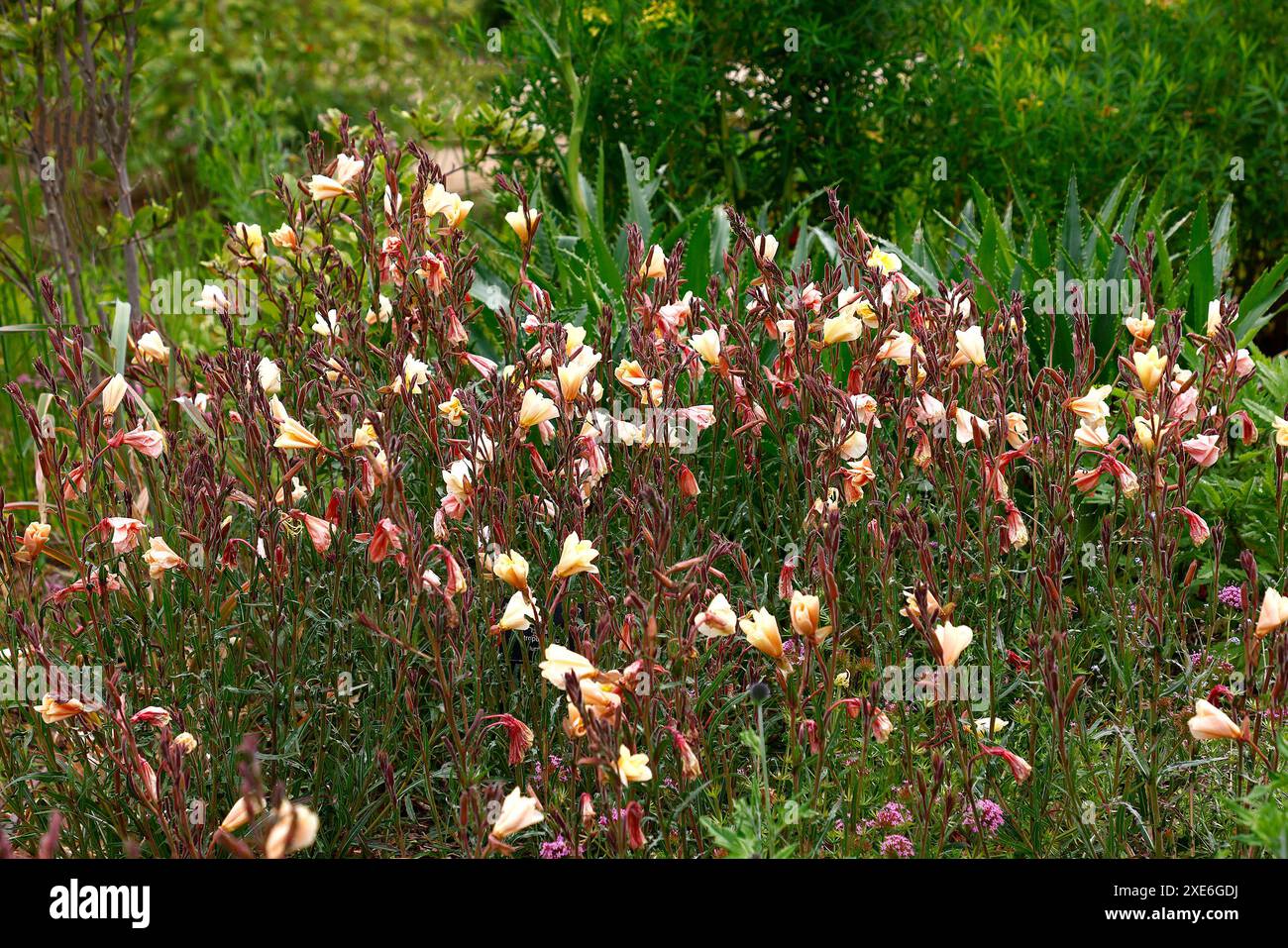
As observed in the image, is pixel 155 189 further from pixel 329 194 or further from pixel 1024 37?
pixel 329 194

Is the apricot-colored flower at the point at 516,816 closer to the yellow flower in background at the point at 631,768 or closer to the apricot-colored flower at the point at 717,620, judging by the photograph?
the yellow flower in background at the point at 631,768

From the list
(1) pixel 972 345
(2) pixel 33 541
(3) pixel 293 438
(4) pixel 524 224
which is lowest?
(2) pixel 33 541

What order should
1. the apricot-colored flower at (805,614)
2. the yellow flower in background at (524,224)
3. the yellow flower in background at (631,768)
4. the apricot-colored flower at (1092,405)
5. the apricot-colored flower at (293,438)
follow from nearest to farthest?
the yellow flower in background at (631,768)
the apricot-colored flower at (805,614)
the apricot-colored flower at (293,438)
the apricot-colored flower at (1092,405)
the yellow flower in background at (524,224)

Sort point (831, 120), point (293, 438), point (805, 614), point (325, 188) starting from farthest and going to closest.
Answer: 1. point (831, 120)
2. point (325, 188)
3. point (293, 438)
4. point (805, 614)

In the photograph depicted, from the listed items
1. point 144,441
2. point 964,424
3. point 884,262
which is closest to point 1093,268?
point 884,262

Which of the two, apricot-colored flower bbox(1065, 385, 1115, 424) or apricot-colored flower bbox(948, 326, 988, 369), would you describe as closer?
apricot-colored flower bbox(1065, 385, 1115, 424)

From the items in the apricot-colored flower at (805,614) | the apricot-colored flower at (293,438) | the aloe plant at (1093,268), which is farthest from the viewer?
the aloe plant at (1093,268)

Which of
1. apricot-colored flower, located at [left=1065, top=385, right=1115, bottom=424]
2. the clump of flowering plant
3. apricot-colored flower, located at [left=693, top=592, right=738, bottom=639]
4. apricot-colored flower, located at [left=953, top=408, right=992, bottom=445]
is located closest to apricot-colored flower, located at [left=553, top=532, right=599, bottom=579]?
the clump of flowering plant

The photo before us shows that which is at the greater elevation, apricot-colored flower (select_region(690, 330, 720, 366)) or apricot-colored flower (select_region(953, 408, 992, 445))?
apricot-colored flower (select_region(690, 330, 720, 366))

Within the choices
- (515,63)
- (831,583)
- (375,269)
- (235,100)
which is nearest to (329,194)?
(375,269)

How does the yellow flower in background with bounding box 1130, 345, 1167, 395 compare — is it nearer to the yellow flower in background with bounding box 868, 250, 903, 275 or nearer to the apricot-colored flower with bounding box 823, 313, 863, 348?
the apricot-colored flower with bounding box 823, 313, 863, 348

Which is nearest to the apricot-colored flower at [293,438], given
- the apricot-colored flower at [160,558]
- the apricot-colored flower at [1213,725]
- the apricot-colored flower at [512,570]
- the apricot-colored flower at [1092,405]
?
the apricot-colored flower at [160,558]

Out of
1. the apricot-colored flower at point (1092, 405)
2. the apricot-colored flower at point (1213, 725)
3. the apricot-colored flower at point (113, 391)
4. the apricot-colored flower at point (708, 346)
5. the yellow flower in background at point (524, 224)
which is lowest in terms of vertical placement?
the apricot-colored flower at point (1213, 725)

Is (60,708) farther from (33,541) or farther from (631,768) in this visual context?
(631,768)
